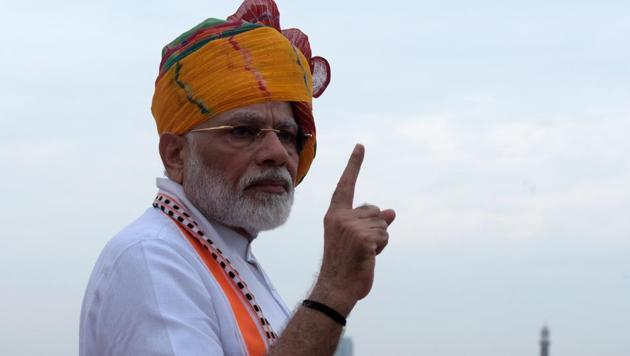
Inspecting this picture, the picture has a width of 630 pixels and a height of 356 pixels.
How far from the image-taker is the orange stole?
14.0ft

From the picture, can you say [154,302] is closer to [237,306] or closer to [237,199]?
[237,306]

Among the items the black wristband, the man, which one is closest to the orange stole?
the man

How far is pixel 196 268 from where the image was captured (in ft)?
14.2

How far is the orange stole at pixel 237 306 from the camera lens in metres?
4.27

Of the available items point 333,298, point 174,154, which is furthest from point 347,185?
point 174,154

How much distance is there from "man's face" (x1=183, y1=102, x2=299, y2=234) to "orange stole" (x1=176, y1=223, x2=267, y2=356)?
21 cm

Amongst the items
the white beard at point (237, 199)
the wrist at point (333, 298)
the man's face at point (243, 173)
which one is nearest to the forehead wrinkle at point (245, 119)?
the man's face at point (243, 173)

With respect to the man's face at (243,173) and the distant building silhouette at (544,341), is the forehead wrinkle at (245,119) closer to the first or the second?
the man's face at (243,173)

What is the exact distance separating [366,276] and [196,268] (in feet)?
2.13

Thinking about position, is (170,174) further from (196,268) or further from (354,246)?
(354,246)

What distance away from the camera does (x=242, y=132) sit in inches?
185

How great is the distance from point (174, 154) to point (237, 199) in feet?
1.42

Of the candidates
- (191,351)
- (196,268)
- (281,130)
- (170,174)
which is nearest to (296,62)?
(281,130)

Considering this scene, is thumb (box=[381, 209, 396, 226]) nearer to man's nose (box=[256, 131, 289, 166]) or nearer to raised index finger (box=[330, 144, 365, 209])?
raised index finger (box=[330, 144, 365, 209])
